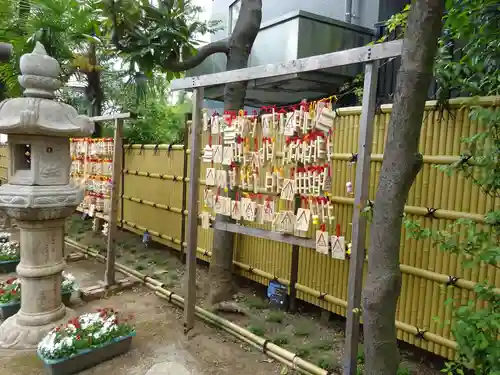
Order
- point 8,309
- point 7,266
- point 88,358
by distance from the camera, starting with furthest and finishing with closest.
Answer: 1. point 7,266
2. point 8,309
3. point 88,358

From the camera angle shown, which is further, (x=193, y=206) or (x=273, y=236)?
(x=193, y=206)

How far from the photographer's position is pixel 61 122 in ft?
13.2

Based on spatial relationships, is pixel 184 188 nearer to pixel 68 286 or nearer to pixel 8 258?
pixel 68 286

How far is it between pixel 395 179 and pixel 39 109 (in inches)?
144

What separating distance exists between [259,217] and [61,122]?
245cm

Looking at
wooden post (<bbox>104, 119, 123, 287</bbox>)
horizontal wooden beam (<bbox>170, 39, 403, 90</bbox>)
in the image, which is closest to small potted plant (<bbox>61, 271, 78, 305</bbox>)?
wooden post (<bbox>104, 119, 123, 287</bbox>)

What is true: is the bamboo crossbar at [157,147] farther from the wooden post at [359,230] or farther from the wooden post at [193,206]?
the wooden post at [359,230]

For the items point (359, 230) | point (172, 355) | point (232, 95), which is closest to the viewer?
point (359, 230)

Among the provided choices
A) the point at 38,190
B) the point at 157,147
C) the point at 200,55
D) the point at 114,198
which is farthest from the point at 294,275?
the point at 157,147

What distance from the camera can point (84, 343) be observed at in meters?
3.59

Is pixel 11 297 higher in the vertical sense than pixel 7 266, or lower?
higher

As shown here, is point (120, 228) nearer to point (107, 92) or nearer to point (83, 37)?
point (83, 37)

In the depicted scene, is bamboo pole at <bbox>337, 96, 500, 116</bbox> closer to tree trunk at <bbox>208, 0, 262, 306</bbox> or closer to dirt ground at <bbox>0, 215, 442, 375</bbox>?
tree trunk at <bbox>208, 0, 262, 306</bbox>

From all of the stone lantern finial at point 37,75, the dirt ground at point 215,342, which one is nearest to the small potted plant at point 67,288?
the dirt ground at point 215,342
